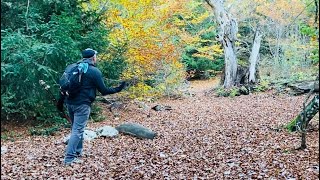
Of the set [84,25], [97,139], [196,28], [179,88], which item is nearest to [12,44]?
[97,139]

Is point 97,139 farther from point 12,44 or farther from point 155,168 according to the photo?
point 12,44

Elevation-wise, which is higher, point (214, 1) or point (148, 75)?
point (214, 1)

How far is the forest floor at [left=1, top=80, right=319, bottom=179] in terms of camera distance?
17.8 ft

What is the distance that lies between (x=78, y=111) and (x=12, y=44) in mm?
1764

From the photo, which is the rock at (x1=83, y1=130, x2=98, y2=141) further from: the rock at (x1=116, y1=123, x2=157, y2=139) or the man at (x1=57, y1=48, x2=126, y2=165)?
the man at (x1=57, y1=48, x2=126, y2=165)

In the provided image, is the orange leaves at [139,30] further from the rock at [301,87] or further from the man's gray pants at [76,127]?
the rock at [301,87]

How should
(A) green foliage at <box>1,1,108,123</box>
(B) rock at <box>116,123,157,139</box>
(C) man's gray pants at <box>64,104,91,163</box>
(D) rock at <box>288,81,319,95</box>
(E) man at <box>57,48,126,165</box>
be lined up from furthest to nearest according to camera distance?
(D) rock at <box>288,81,319,95</box>, (B) rock at <box>116,123,157,139</box>, (C) man's gray pants at <box>64,104,91,163</box>, (E) man at <box>57,48,126,165</box>, (A) green foliage at <box>1,1,108,123</box>

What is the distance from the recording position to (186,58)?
27.6 meters

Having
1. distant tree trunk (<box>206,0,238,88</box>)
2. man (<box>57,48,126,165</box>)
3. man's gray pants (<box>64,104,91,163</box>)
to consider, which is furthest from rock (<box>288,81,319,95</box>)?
man's gray pants (<box>64,104,91,163</box>)

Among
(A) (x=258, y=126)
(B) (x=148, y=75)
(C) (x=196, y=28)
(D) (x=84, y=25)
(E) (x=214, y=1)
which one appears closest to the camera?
(A) (x=258, y=126)

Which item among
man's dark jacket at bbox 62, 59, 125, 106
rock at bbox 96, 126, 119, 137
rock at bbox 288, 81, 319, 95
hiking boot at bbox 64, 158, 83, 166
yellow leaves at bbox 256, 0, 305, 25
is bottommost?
rock at bbox 288, 81, 319, 95

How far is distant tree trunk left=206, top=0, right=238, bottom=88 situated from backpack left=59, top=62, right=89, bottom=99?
13.5 meters

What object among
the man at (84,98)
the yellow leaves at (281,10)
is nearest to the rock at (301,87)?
the yellow leaves at (281,10)

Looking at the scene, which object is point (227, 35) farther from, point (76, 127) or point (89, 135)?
point (76, 127)
